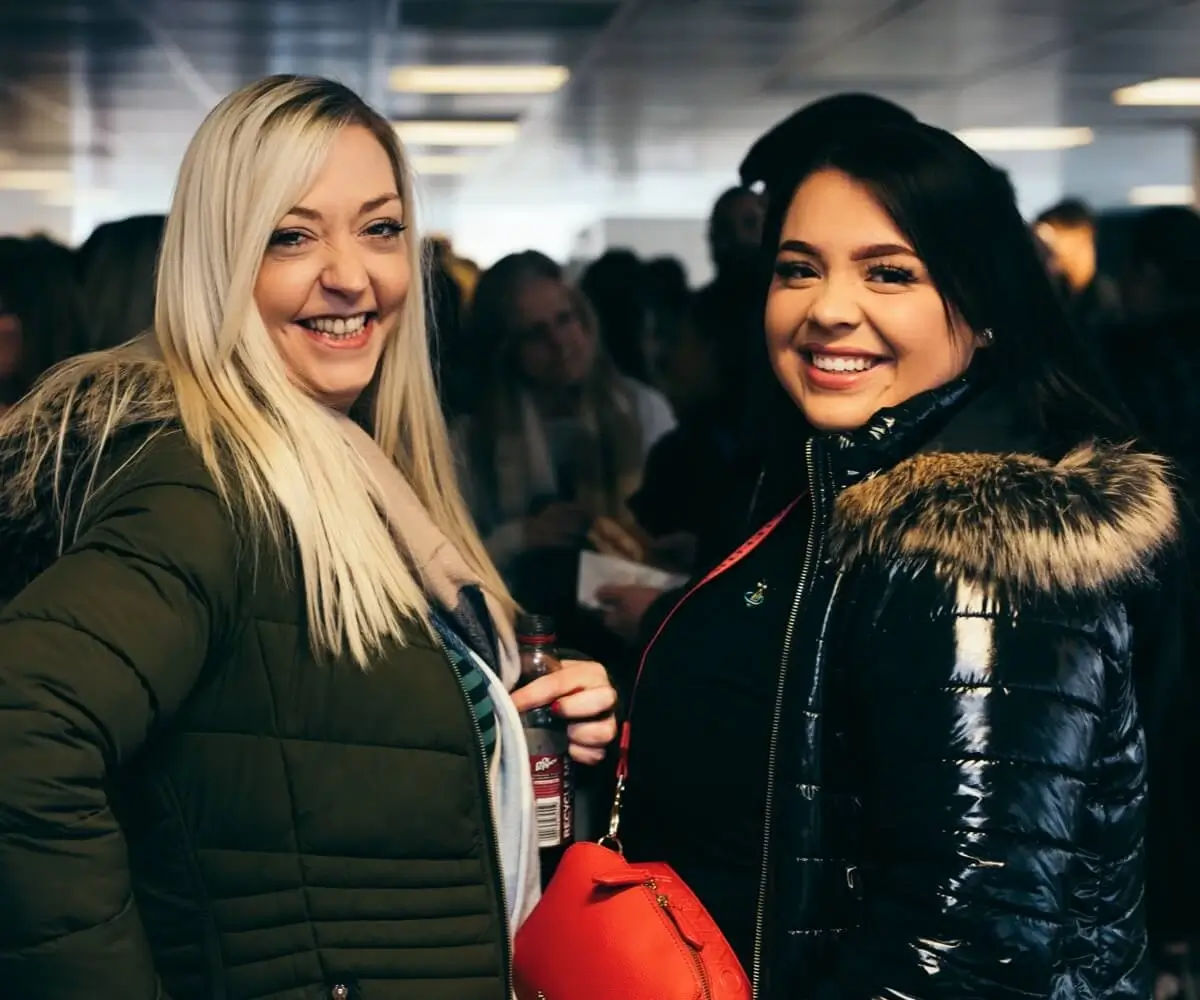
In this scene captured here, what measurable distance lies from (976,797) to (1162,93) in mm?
5055

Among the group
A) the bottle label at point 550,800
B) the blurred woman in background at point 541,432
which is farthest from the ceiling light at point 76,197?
the bottle label at point 550,800

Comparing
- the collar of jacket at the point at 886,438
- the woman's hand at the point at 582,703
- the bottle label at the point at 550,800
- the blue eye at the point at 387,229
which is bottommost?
the bottle label at the point at 550,800

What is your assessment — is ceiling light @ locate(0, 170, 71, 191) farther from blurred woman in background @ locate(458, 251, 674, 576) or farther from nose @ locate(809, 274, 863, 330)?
nose @ locate(809, 274, 863, 330)

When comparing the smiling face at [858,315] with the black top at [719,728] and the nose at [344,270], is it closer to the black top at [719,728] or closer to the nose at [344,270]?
the black top at [719,728]

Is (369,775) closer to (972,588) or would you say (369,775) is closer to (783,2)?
(972,588)

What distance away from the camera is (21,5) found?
14.7 feet

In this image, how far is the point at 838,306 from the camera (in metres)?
1.93

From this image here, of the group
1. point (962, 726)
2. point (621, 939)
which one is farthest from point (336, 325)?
point (962, 726)

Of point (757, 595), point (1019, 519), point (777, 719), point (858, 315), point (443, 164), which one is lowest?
point (777, 719)

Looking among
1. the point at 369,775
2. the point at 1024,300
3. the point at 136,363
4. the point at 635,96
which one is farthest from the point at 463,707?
the point at 635,96

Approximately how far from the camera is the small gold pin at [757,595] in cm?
193

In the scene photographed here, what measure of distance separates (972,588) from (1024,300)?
518 millimetres

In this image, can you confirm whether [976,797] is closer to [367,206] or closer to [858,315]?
[858,315]

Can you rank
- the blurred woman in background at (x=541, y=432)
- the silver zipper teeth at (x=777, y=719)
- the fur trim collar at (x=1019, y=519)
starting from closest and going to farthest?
the fur trim collar at (x=1019, y=519) < the silver zipper teeth at (x=777, y=719) < the blurred woman in background at (x=541, y=432)
